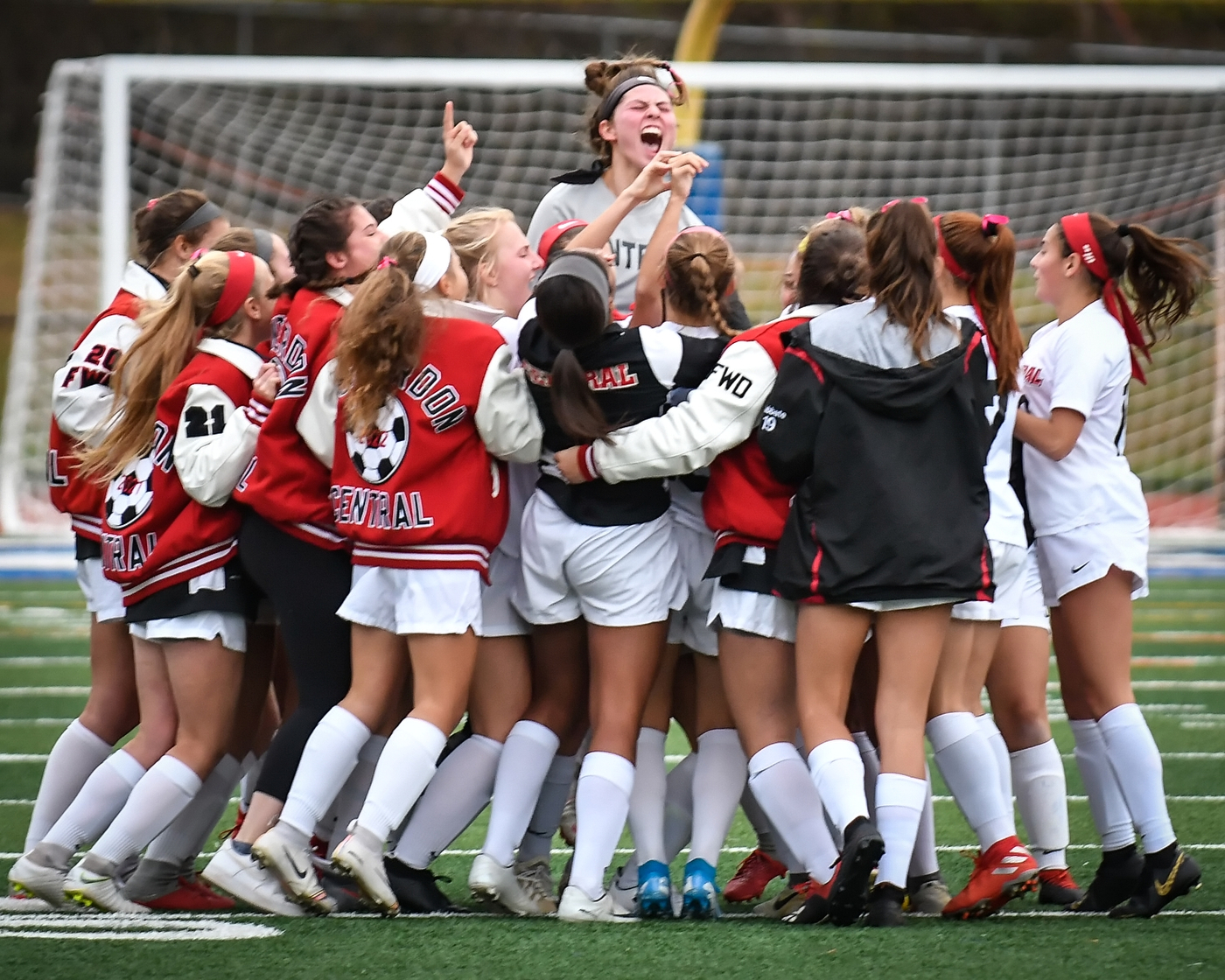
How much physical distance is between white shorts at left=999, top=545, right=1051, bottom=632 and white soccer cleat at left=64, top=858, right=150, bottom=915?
93.9 inches

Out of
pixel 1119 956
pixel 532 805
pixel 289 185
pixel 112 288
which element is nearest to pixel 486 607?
pixel 532 805

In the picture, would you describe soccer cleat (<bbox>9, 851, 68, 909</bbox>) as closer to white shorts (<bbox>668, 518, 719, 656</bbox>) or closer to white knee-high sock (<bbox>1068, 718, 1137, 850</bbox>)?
white shorts (<bbox>668, 518, 719, 656</bbox>)

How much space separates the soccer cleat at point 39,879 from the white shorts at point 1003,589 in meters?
2.36

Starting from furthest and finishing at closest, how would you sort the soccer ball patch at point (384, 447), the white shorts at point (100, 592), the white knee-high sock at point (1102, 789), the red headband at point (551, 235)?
the red headband at point (551, 235) < the white shorts at point (100, 592) < the white knee-high sock at point (1102, 789) < the soccer ball patch at point (384, 447)

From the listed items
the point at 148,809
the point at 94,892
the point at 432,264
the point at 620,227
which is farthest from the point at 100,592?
the point at 620,227

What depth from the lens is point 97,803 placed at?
4359mm

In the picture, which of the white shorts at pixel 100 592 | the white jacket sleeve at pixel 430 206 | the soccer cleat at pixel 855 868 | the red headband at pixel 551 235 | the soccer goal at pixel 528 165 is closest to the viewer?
the soccer cleat at pixel 855 868

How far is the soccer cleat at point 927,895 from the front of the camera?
14.0ft

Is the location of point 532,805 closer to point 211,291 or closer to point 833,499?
point 833,499

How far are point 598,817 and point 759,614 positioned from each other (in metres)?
0.63

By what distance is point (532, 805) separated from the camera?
429cm

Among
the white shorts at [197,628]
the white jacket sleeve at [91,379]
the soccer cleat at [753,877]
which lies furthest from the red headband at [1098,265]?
the white jacket sleeve at [91,379]

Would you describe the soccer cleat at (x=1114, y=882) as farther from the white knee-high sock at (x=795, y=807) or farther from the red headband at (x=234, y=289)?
the red headband at (x=234, y=289)

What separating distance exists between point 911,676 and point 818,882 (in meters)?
0.55
